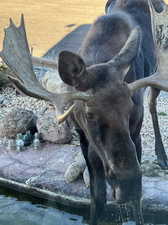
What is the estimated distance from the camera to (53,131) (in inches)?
222

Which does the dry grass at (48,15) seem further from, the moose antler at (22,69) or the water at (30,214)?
the moose antler at (22,69)

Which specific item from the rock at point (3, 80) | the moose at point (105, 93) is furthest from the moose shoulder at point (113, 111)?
the rock at point (3, 80)

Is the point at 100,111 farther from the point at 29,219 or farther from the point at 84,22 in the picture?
the point at 84,22

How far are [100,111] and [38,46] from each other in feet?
22.1

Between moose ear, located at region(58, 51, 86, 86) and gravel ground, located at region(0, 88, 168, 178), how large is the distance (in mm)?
2126

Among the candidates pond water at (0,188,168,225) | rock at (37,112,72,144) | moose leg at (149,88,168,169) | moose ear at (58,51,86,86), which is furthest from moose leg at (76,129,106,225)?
rock at (37,112,72,144)

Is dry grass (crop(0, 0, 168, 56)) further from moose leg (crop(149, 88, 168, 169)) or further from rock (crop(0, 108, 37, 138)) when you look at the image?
moose leg (crop(149, 88, 168, 169))

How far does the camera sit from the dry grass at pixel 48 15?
10242 millimetres

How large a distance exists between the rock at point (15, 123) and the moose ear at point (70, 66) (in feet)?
8.94

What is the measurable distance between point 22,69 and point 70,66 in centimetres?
46

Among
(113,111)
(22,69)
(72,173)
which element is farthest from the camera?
(72,173)

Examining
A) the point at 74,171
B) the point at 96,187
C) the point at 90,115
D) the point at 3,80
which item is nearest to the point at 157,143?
the point at 74,171

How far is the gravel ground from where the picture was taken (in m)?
5.17

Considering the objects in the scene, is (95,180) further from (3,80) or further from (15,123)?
(3,80)
